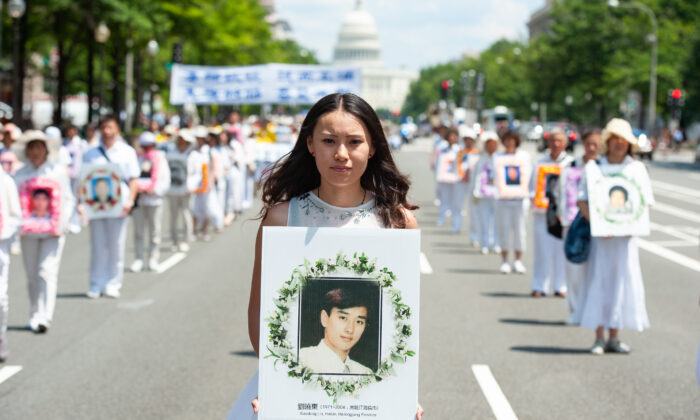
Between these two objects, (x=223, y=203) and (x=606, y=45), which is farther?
(x=606, y=45)

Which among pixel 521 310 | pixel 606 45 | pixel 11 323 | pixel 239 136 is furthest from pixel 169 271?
pixel 606 45

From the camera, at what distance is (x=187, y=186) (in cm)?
1759

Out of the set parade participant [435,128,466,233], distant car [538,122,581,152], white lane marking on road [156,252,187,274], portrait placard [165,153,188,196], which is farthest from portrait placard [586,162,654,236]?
parade participant [435,128,466,233]

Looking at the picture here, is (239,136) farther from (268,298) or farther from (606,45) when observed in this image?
(606,45)

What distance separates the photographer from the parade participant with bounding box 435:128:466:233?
2136cm

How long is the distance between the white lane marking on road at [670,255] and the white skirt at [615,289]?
22.0 ft

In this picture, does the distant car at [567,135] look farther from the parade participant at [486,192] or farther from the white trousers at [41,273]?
the white trousers at [41,273]

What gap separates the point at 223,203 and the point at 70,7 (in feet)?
64.1

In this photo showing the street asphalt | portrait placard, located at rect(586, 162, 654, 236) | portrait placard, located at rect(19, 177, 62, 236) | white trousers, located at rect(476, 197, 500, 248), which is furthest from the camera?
white trousers, located at rect(476, 197, 500, 248)

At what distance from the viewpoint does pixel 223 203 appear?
21.9 metres

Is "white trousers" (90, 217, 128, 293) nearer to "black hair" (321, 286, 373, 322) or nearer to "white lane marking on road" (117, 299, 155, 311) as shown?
"white lane marking on road" (117, 299, 155, 311)

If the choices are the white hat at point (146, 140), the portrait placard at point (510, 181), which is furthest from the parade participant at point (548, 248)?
the white hat at point (146, 140)

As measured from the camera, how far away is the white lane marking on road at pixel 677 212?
25050mm

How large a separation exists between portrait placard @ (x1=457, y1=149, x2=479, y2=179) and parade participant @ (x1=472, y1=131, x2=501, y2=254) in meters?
2.15
